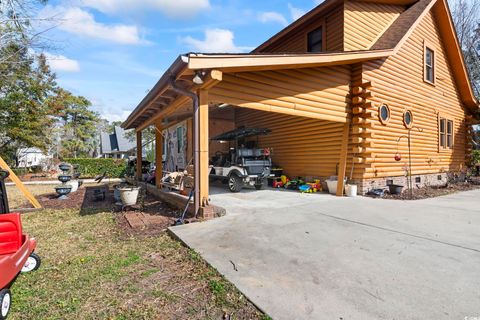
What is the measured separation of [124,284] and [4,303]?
37.5 inches

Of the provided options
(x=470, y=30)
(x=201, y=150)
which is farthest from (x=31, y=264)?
(x=470, y=30)

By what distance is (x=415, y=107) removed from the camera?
9695mm

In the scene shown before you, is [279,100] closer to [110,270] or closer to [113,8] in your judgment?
[110,270]

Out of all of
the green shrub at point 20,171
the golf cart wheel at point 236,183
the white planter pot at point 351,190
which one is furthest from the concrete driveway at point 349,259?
the green shrub at point 20,171

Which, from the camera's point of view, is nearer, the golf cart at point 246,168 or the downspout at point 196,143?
the downspout at point 196,143

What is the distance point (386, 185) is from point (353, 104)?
301cm

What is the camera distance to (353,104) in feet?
25.5

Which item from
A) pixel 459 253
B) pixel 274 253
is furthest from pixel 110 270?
pixel 459 253

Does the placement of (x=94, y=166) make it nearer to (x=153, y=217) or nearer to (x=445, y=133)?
(x=153, y=217)

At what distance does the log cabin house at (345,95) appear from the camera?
5285 mm

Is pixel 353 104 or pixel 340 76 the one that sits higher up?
pixel 340 76

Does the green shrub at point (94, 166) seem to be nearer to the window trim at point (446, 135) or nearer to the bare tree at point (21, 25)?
the bare tree at point (21, 25)

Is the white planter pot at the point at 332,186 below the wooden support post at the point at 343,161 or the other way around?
below

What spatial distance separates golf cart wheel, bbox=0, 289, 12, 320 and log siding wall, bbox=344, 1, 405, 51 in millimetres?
9107
